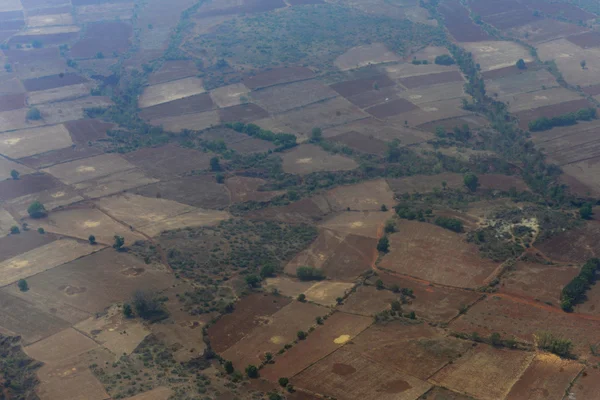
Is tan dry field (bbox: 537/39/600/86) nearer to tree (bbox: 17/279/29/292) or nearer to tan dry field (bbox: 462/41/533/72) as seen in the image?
tan dry field (bbox: 462/41/533/72)

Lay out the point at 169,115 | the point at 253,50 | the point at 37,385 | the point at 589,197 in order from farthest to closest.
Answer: the point at 253,50
the point at 169,115
the point at 589,197
the point at 37,385

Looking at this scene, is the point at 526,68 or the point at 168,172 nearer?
the point at 168,172

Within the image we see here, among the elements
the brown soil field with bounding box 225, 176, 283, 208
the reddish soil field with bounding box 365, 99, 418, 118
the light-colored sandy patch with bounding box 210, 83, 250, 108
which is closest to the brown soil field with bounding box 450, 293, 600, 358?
the brown soil field with bounding box 225, 176, 283, 208

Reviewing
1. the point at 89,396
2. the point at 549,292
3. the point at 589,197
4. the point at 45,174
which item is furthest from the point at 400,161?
the point at 89,396

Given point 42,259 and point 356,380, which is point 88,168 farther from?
point 356,380

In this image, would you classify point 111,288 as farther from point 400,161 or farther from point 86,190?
point 400,161

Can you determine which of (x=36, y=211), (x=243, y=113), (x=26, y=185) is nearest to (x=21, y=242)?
(x=36, y=211)

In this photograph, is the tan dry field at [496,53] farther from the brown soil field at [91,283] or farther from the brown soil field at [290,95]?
the brown soil field at [91,283]
